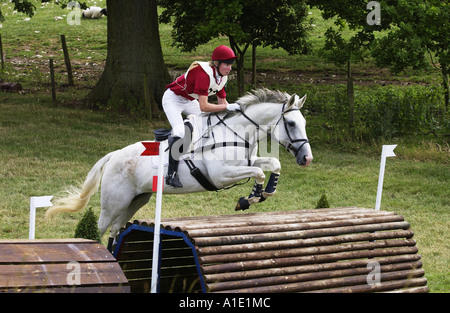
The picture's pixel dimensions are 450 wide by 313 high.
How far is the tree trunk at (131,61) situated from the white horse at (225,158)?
816 cm

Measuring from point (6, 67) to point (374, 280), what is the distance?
55.1ft

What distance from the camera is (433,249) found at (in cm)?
761

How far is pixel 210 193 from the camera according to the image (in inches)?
398

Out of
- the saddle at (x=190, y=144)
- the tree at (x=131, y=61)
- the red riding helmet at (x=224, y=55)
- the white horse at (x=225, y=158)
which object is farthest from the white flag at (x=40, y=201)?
the tree at (x=131, y=61)

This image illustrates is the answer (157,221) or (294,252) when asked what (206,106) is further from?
(294,252)

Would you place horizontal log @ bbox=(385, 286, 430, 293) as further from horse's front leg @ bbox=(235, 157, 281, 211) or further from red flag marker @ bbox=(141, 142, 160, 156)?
red flag marker @ bbox=(141, 142, 160, 156)

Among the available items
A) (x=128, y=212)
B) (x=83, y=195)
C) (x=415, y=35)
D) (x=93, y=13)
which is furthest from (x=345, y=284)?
(x=93, y=13)

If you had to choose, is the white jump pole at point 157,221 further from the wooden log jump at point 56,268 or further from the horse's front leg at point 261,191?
the horse's front leg at point 261,191

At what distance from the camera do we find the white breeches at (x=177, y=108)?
618cm

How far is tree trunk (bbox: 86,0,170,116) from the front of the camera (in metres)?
14.8

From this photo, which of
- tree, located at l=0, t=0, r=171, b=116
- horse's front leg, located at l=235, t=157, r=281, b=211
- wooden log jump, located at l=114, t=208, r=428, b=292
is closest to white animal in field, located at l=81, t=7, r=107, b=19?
tree, located at l=0, t=0, r=171, b=116
